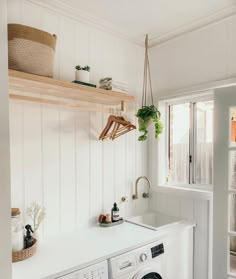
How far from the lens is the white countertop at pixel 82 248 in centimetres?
133

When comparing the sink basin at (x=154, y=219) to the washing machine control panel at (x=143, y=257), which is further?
the sink basin at (x=154, y=219)

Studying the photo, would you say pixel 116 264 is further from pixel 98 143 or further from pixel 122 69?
pixel 122 69

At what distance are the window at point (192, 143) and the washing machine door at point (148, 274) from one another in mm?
970

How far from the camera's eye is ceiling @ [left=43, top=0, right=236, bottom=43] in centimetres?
182

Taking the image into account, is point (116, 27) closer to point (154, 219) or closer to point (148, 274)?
point (154, 219)

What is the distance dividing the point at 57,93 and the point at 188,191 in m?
1.48

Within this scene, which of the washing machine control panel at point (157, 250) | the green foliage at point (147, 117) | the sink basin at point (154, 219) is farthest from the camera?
the sink basin at point (154, 219)

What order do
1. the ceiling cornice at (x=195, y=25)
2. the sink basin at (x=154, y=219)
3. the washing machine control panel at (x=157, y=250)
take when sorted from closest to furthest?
1. the washing machine control panel at (x=157, y=250)
2. the ceiling cornice at (x=195, y=25)
3. the sink basin at (x=154, y=219)

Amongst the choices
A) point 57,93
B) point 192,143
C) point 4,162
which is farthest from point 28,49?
point 192,143

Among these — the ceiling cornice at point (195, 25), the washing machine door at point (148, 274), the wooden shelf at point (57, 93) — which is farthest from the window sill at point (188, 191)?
the ceiling cornice at point (195, 25)

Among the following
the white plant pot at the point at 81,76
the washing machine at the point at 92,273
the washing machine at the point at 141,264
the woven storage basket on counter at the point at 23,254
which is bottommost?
the washing machine at the point at 141,264

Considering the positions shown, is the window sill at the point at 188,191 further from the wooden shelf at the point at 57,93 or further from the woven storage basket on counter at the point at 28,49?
the woven storage basket on counter at the point at 28,49

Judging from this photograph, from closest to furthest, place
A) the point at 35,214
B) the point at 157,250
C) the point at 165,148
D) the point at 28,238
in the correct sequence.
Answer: the point at 28,238
the point at 35,214
the point at 157,250
the point at 165,148

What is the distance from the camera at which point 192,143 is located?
243 cm
